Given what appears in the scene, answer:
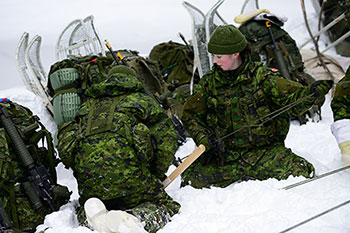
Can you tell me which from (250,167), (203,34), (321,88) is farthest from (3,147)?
(203,34)

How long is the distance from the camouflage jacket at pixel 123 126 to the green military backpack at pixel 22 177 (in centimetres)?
26

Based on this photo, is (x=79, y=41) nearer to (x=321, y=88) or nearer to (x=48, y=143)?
(x=48, y=143)

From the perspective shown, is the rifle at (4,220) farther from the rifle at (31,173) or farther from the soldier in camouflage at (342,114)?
the soldier in camouflage at (342,114)

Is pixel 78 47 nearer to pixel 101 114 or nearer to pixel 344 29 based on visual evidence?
pixel 101 114

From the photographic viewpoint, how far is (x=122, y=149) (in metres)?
2.74

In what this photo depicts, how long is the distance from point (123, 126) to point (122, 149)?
157 millimetres

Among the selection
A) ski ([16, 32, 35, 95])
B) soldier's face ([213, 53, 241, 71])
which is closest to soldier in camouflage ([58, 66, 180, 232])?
soldier's face ([213, 53, 241, 71])

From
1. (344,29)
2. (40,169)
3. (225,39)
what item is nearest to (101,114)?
(40,169)

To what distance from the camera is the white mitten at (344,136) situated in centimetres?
271

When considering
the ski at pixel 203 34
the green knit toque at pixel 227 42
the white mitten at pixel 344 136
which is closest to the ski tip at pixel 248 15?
the ski at pixel 203 34

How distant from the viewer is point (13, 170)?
290 cm

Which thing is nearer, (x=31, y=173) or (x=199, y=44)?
(x=31, y=173)

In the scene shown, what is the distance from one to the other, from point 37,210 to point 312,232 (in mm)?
1925

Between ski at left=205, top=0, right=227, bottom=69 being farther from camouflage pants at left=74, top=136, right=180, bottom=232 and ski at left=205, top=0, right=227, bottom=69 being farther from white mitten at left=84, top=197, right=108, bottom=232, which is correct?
white mitten at left=84, top=197, right=108, bottom=232
